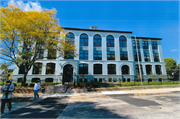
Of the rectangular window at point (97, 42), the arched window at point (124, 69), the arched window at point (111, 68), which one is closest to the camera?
the arched window at point (111, 68)

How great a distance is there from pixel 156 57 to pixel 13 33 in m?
35.9

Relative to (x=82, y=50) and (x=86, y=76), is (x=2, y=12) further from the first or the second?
(x=86, y=76)

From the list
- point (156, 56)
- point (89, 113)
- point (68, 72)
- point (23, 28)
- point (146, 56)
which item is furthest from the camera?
point (156, 56)

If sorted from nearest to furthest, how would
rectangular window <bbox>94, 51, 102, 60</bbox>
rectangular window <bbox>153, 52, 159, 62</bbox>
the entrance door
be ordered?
the entrance door
rectangular window <bbox>94, 51, 102, 60</bbox>
rectangular window <bbox>153, 52, 159, 62</bbox>

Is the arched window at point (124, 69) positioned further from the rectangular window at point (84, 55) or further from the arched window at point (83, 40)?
the arched window at point (83, 40)

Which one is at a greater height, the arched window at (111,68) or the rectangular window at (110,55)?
the rectangular window at (110,55)

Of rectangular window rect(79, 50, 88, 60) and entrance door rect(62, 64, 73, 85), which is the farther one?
rectangular window rect(79, 50, 88, 60)

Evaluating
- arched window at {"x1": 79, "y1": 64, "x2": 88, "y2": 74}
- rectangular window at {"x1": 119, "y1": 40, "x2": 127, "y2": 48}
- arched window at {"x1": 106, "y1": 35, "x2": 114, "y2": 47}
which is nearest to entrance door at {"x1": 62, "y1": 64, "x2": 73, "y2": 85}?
arched window at {"x1": 79, "y1": 64, "x2": 88, "y2": 74}

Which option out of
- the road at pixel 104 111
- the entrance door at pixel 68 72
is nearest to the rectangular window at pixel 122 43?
the entrance door at pixel 68 72

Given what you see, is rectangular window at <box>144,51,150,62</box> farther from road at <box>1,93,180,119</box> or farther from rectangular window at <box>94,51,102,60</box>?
road at <box>1,93,180,119</box>

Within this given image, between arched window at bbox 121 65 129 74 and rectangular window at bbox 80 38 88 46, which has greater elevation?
rectangular window at bbox 80 38 88 46

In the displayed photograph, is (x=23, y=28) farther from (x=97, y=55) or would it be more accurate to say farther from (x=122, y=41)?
(x=122, y=41)

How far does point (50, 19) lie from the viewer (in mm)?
13297

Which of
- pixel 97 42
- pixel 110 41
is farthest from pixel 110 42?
pixel 97 42
